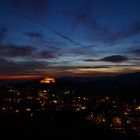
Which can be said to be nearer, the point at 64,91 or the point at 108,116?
the point at 108,116

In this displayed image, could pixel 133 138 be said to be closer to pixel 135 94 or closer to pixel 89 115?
pixel 89 115

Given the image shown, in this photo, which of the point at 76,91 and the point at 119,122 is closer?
the point at 119,122

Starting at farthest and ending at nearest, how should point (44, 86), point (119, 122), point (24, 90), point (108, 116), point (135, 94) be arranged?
point (44, 86)
point (24, 90)
point (135, 94)
point (108, 116)
point (119, 122)

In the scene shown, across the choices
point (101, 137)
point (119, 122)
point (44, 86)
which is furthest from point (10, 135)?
point (44, 86)

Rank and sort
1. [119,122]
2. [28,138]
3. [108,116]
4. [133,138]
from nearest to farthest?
[28,138] < [133,138] < [119,122] < [108,116]

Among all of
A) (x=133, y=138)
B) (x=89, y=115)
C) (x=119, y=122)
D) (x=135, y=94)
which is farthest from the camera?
(x=135, y=94)

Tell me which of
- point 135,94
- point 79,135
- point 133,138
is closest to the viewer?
point 79,135

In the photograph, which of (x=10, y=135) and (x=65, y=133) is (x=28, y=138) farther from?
(x=65, y=133)

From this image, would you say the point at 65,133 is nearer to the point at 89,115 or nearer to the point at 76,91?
the point at 89,115

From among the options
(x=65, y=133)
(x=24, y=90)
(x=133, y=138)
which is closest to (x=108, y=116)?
(x=133, y=138)
